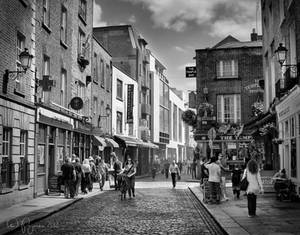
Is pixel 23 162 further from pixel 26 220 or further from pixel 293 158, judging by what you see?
pixel 293 158

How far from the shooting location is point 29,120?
1762cm

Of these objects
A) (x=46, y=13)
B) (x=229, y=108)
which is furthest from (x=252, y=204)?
(x=229, y=108)

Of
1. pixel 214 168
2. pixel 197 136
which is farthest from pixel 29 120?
pixel 197 136

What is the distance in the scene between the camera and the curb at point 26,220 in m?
10.5

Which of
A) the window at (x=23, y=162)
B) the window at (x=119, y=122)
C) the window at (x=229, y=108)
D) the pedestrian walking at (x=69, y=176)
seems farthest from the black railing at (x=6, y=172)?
the window at (x=119, y=122)

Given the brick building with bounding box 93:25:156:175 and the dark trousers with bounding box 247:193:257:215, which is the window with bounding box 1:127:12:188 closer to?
the dark trousers with bounding box 247:193:257:215

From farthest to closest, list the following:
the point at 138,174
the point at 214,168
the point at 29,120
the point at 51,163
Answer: the point at 138,174
the point at 51,163
the point at 29,120
the point at 214,168

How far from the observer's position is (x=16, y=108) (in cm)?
1602

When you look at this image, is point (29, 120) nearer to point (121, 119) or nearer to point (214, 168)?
point (214, 168)

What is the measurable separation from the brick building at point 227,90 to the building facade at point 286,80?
32.5 feet

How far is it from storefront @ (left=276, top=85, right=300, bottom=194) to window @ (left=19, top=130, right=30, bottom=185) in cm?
974

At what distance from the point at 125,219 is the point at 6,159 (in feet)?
16.9

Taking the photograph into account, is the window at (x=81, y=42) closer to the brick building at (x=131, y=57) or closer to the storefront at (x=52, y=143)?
the storefront at (x=52, y=143)

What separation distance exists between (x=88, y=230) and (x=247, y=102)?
2507cm
